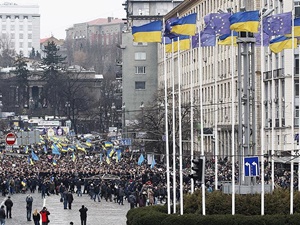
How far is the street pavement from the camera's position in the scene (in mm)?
57750

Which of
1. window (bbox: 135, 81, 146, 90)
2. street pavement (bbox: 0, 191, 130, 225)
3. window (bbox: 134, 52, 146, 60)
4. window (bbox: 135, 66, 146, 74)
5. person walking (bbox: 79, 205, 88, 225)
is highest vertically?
window (bbox: 134, 52, 146, 60)

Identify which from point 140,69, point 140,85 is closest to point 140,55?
point 140,69

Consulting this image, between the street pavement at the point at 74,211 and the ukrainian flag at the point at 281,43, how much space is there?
1323 centimetres

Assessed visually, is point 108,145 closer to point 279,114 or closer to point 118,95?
point 279,114

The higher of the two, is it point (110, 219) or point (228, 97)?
point (228, 97)

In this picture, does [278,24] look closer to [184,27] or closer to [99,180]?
[184,27]

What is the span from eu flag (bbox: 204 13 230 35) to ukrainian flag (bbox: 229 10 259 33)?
1.15 m

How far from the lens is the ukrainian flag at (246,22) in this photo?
43.0 metres

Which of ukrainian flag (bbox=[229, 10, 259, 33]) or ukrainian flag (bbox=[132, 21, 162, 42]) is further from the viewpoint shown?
ukrainian flag (bbox=[132, 21, 162, 42])

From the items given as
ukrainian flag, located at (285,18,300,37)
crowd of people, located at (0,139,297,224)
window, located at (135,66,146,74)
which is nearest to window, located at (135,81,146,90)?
window, located at (135,66,146,74)

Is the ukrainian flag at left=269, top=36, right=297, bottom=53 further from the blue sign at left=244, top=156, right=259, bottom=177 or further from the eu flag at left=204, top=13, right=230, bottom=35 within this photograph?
the blue sign at left=244, top=156, right=259, bottom=177

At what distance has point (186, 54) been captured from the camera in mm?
102688

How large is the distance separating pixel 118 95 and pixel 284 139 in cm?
11189

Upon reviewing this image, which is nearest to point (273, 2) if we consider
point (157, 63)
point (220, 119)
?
point (220, 119)
